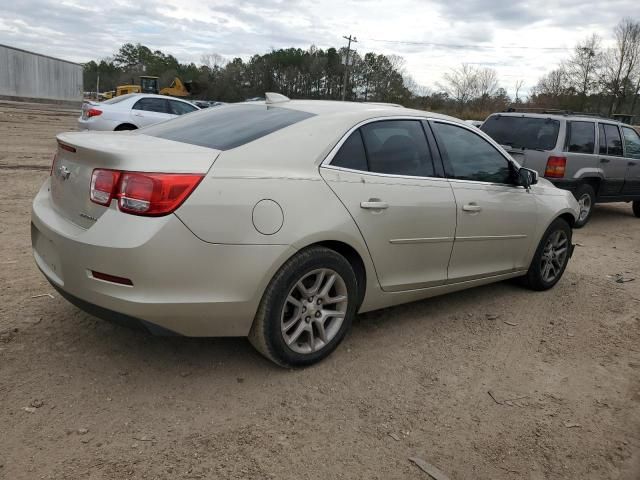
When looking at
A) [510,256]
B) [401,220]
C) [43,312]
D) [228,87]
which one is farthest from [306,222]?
[228,87]

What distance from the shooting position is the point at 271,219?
9.59 feet

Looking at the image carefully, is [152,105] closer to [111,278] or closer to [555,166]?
[555,166]

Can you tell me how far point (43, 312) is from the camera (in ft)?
12.6

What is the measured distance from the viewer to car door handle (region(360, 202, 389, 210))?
3389 millimetres

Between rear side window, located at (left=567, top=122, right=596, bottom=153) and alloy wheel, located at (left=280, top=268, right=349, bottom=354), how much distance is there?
6.37 meters

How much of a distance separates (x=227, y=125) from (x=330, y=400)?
185 centimetres

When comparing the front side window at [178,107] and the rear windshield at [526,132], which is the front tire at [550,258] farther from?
the front side window at [178,107]

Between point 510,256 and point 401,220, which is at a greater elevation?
point 401,220

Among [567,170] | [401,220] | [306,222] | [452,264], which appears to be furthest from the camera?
[567,170]

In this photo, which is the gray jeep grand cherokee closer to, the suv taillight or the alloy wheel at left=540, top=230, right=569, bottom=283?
the alloy wheel at left=540, top=230, right=569, bottom=283

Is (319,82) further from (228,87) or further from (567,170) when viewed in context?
→ (567,170)

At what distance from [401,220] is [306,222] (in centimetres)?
83

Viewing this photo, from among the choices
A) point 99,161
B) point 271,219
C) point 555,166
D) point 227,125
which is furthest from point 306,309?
point 555,166

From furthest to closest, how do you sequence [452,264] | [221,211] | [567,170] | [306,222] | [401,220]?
[567,170], [452,264], [401,220], [306,222], [221,211]
